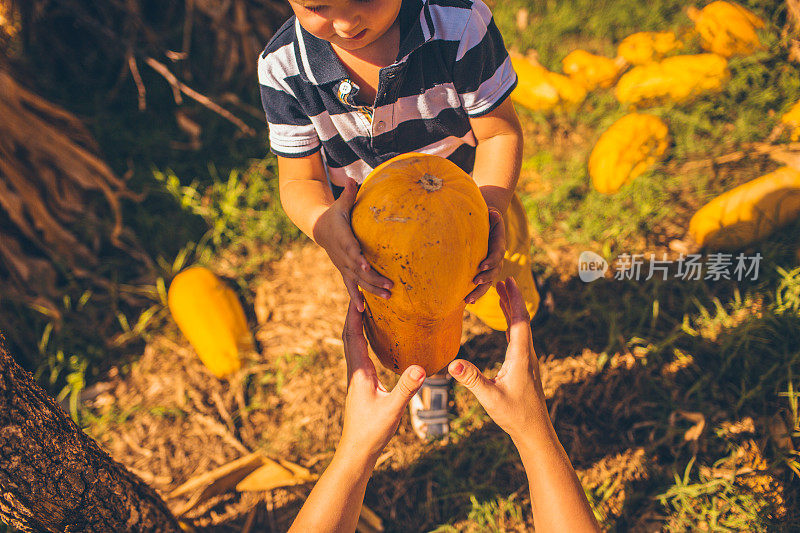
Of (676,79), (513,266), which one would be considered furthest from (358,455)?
(676,79)

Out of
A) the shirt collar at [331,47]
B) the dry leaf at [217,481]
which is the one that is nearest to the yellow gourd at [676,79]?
the shirt collar at [331,47]

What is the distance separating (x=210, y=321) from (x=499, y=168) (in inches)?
71.9

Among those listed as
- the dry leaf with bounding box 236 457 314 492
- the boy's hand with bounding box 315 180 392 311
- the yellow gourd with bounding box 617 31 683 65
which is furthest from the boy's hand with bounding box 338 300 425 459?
the yellow gourd with bounding box 617 31 683 65

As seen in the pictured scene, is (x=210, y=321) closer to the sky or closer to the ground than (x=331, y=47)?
closer to the ground

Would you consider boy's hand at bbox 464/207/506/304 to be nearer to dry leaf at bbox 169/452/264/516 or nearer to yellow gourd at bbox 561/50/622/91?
dry leaf at bbox 169/452/264/516

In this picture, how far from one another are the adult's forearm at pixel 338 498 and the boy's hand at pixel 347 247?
0.56m

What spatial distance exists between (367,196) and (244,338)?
1.76m

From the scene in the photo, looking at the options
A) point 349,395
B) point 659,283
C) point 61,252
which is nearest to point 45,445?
point 349,395

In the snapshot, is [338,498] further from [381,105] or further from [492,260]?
[381,105]

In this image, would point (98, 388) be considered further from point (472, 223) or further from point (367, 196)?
point (472, 223)

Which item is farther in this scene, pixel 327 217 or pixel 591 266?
pixel 591 266

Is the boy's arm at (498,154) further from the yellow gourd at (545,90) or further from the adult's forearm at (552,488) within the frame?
the yellow gourd at (545,90)

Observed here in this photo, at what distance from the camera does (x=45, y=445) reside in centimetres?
142

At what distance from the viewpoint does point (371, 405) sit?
1552 millimetres
